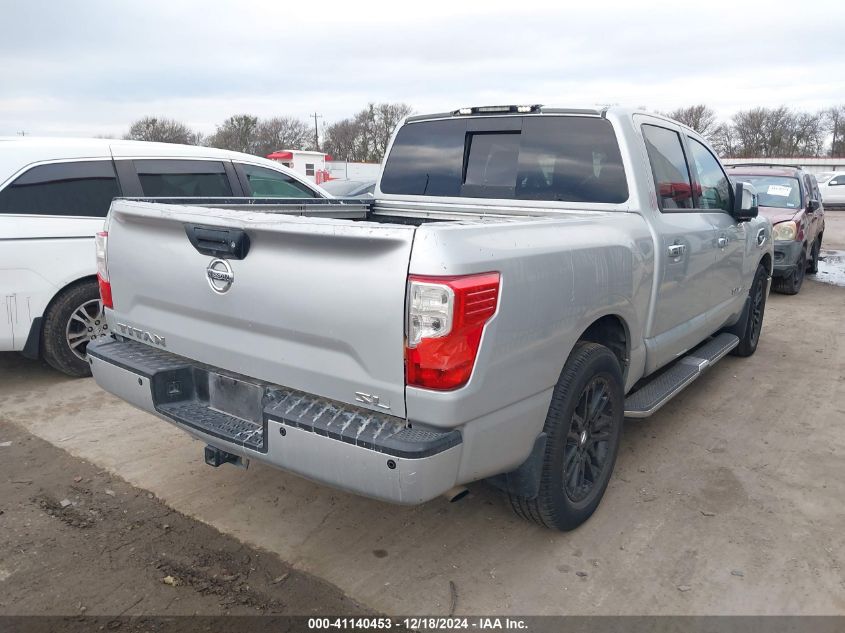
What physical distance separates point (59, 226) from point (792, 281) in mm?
9045

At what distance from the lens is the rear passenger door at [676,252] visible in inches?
146

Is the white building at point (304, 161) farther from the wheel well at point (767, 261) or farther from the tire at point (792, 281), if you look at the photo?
the wheel well at point (767, 261)

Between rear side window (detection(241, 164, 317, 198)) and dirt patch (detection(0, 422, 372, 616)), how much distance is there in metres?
3.37

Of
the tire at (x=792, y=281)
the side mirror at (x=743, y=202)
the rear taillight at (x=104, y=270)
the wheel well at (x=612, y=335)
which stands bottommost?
the tire at (x=792, y=281)

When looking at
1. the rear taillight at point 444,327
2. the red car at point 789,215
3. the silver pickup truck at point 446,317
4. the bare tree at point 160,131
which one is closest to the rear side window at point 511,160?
the silver pickup truck at point 446,317

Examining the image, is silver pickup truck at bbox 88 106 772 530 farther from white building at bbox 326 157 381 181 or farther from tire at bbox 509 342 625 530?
white building at bbox 326 157 381 181

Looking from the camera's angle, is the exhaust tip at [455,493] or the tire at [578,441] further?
the tire at [578,441]

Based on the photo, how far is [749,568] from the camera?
2.92 meters

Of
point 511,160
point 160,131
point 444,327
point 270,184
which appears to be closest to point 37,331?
point 270,184

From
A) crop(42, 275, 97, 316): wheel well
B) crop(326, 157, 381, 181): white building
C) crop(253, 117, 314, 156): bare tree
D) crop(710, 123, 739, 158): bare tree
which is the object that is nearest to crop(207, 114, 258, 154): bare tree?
crop(253, 117, 314, 156): bare tree

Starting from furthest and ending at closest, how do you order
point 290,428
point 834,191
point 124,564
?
point 834,191 → point 124,564 → point 290,428

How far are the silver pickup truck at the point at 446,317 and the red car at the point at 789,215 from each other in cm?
574

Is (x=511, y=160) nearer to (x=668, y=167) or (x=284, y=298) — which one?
(x=668, y=167)

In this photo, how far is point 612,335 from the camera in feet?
11.1
